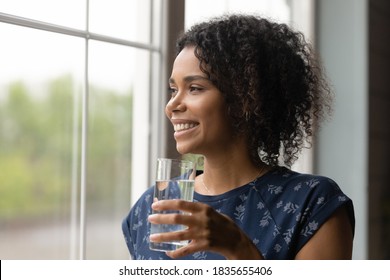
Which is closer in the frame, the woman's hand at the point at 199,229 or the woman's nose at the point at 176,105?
the woman's hand at the point at 199,229

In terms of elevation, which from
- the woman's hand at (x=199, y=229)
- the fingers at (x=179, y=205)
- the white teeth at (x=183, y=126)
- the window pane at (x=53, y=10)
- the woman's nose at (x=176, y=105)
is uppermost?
the window pane at (x=53, y=10)

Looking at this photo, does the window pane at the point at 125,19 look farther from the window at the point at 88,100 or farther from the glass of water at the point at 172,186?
the glass of water at the point at 172,186

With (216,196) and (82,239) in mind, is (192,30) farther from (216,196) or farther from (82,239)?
(82,239)

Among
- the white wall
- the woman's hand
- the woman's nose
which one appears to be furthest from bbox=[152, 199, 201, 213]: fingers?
the white wall

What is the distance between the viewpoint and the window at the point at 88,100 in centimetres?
168

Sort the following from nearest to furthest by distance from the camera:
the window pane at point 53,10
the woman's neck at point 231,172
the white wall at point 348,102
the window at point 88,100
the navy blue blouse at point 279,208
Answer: the navy blue blouse at point 279,208 < the woman's neck at point 231,172 < the window pane at point 53,10 < the window at point 88,100 < the white wall at point 348,102

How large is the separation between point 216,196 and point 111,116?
2.80 feet

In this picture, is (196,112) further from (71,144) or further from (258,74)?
(71,144)

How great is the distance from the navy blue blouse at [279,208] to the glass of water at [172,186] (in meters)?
0.17

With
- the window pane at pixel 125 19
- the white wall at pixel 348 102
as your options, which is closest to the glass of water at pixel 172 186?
the window pane at pixel 125 19

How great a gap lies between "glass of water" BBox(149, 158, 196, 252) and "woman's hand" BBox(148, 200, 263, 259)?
4cm

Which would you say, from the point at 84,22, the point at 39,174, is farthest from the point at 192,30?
the point at 39,174

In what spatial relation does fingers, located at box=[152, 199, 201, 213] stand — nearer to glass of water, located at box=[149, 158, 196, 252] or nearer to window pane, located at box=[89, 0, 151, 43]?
glass of water, located at box=[149, 158, 196, 252]

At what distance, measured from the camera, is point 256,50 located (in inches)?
54.3
